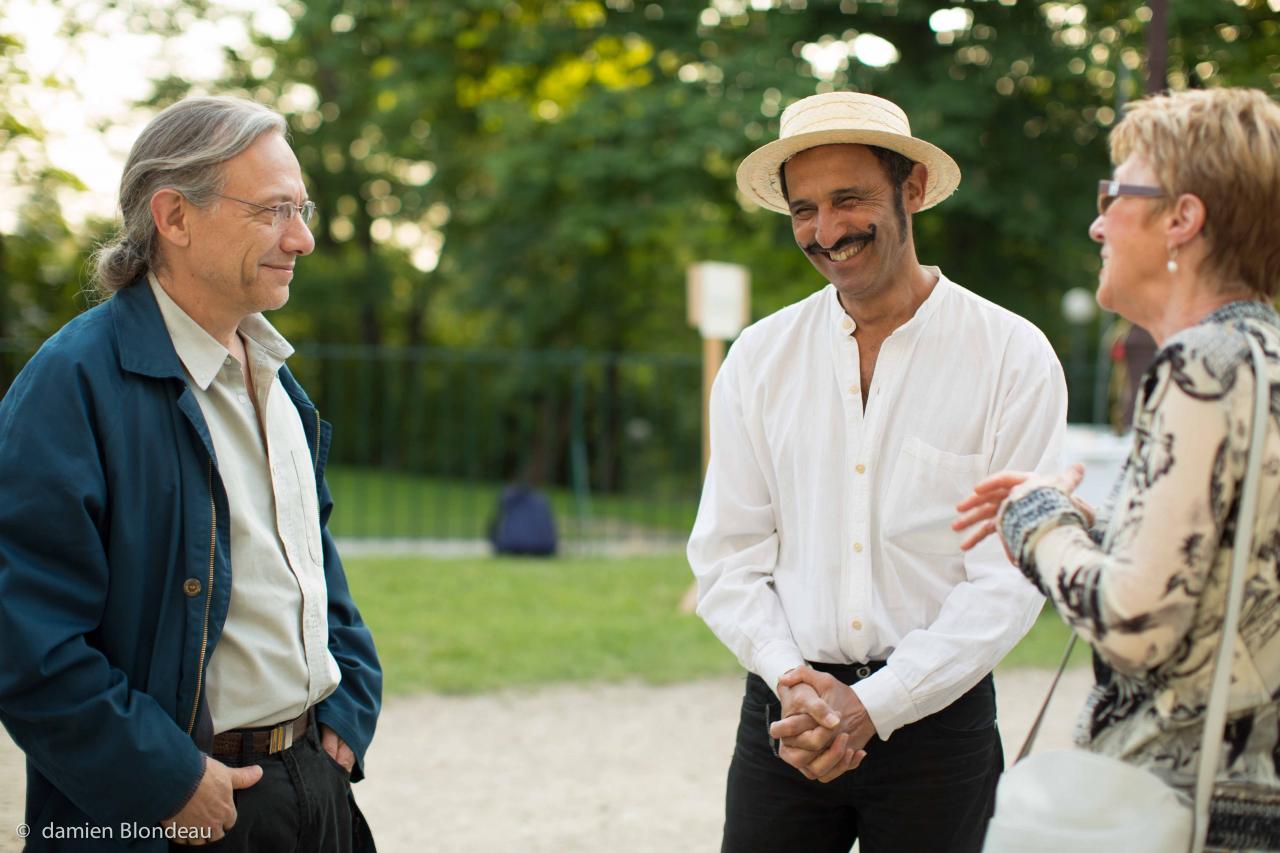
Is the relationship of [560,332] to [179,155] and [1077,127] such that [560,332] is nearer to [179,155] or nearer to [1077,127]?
[1077,127]

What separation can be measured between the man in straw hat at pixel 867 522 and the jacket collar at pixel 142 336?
1.16m

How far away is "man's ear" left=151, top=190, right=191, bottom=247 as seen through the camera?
229 centimetres

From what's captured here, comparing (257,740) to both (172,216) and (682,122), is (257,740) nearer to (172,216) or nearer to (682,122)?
(172,216)

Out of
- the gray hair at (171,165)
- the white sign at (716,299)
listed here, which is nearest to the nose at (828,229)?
the gray hair at (171,165)

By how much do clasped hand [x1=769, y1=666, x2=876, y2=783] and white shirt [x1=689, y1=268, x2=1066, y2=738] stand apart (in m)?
0.04

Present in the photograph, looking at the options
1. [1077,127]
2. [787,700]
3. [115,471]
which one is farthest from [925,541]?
[1077,127]

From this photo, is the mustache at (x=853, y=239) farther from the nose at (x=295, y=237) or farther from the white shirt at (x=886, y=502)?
the nose at (x=295, y=237)

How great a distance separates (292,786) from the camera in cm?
233

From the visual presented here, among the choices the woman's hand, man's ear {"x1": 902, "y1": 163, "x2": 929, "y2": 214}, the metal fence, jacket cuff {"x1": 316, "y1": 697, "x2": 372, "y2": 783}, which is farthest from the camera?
the metal fence

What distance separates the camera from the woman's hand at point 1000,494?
74.4 inches

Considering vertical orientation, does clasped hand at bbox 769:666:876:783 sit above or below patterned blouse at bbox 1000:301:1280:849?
A: below

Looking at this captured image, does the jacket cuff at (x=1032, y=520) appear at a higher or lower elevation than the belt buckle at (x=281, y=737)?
higher

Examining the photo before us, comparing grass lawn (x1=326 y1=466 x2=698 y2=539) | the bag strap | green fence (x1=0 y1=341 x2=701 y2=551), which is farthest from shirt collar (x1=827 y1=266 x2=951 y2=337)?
grass lawn (x1=326 y1=466 x2=698 y2=539)

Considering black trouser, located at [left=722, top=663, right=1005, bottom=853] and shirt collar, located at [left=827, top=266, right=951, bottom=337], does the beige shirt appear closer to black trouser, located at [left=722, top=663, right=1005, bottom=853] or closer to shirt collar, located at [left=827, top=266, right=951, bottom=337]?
black trouser, located at [left=722, top=663, right=1005, bottom=853]
